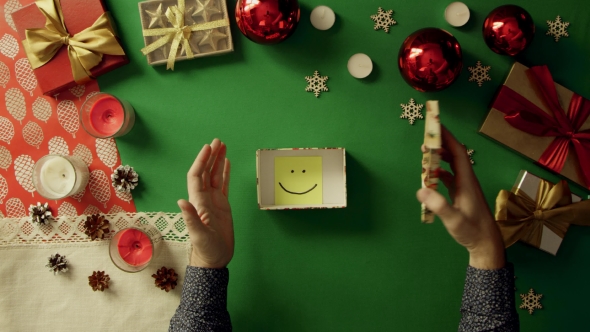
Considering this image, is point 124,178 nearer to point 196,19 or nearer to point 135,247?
point 135,247

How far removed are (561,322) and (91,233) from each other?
1.66 metres

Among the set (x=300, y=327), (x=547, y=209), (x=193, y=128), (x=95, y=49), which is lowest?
(x=300, y=327)

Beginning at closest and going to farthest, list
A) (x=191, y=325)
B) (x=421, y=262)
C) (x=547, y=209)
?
(x=191, y=325), (x=547, y=209), (x=421, y=262)

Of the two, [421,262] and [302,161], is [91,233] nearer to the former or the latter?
[302,161]

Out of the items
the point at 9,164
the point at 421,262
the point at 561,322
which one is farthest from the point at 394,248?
the point at 9,164

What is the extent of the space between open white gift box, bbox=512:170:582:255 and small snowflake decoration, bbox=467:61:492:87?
328 mm

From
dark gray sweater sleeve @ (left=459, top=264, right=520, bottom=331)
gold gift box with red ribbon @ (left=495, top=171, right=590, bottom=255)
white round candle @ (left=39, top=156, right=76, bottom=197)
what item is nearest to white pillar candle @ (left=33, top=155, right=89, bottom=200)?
white round candle @ (left=39, top=156, right=76, bottom=197)

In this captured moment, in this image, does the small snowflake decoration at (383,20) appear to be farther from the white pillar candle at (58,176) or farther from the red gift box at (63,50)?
the white pillar candle at (58,176)

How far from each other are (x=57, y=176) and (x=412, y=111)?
1.25 meters

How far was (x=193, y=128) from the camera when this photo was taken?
4.76 feet

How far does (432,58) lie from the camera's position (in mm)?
1208

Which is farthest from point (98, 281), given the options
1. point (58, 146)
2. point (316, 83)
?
point (316, 83)

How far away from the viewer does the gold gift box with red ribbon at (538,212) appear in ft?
4.33

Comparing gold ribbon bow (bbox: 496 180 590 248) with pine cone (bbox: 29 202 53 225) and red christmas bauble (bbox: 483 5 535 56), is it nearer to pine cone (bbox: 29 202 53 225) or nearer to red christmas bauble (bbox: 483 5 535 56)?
red christmas bauble (bbox: 483 5 535 56)
